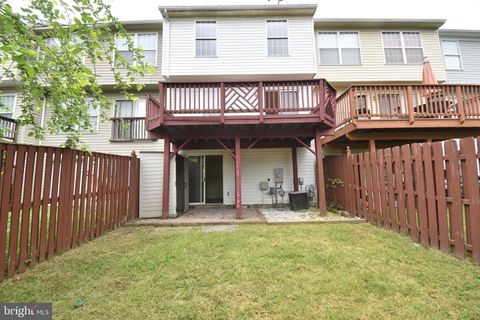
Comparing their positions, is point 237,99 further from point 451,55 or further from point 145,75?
point 451,55

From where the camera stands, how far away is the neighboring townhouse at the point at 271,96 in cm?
695

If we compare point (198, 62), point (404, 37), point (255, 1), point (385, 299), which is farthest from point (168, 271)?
point (404, 37)

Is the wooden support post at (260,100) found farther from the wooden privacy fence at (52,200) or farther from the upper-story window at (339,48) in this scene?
the upper-story window at (339,48)

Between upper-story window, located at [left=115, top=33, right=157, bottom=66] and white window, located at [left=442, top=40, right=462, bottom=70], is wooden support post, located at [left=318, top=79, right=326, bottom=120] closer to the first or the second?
upper-story window, located at [left=115, top=33, right=157, bottom=66]

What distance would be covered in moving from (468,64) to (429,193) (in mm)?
11958

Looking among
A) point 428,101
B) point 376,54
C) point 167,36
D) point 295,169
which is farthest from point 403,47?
point 167,36

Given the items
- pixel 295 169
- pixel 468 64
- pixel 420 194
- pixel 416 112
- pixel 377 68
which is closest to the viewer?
pixel 420 194

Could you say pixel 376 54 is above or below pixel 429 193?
above

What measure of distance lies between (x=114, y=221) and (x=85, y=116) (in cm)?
290

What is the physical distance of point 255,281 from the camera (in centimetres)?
280

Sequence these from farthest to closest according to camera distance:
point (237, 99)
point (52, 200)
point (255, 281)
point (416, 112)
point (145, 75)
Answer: point (145, 75) → point (416, 112) → point (237, 99) → point (52, 200) → point (255, 281)

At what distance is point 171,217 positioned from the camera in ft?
21.7

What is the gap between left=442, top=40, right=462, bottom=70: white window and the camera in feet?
35.6

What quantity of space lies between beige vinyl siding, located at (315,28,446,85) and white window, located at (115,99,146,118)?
8.28 meters
